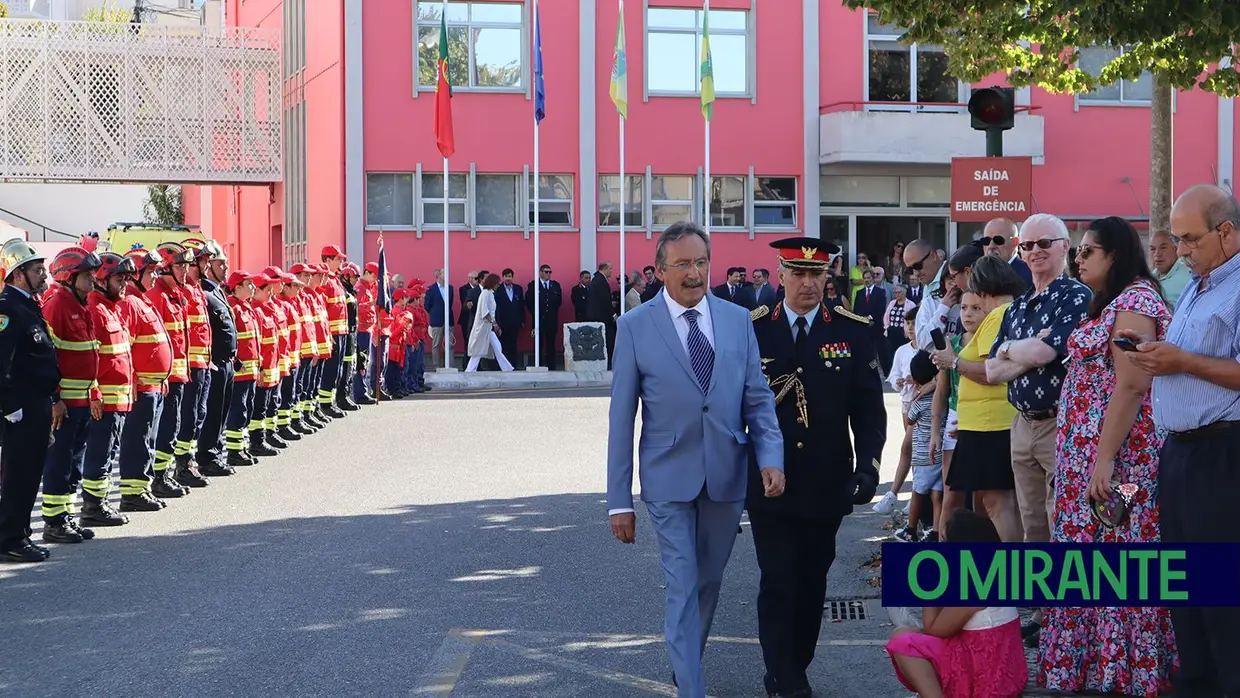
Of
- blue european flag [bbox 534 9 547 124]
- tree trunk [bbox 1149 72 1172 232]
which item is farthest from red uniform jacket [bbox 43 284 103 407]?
blue european flag [bbox 534 9 547 124]

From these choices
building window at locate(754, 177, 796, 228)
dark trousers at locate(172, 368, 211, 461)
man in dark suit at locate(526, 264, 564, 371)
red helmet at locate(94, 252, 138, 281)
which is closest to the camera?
red helmet at locate(94, 252, 138, 281)

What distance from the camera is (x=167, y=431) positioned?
48.5 ft

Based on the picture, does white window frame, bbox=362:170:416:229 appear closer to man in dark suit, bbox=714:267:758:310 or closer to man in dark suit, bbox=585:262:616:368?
man in dark suit, bbox=585:262:616:368

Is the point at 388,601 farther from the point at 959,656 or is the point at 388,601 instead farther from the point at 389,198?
the point at 389,198

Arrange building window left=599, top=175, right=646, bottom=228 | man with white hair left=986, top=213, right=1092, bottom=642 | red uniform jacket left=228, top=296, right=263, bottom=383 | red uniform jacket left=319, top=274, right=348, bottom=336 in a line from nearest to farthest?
man with white hair left=986, top=213, right=1092, bottom=642 < red uniform jacket left=228, top=296, right=263, bottom=383 < red uniform jacket left=319, top=274, right=348, bottom=336 < building window left=599, top=175, right=646, bottom=228

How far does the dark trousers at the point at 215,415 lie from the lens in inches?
653

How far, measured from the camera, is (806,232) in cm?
3712

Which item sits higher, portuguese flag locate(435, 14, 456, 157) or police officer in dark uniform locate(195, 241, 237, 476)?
portuguese flag locate(435, 14, 456, 157)

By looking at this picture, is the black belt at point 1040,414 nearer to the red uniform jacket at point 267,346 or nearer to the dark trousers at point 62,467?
the dark trousers at point 62,467

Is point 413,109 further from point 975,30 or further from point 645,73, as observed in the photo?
point 975,30

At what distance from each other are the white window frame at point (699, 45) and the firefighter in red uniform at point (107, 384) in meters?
24.5

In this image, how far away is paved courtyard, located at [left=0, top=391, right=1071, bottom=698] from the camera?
7695mm

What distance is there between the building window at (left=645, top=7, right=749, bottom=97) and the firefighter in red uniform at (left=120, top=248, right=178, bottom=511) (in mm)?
23584

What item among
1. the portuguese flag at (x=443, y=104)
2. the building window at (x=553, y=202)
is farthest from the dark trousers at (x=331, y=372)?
the building window at (x=553, y=202)
